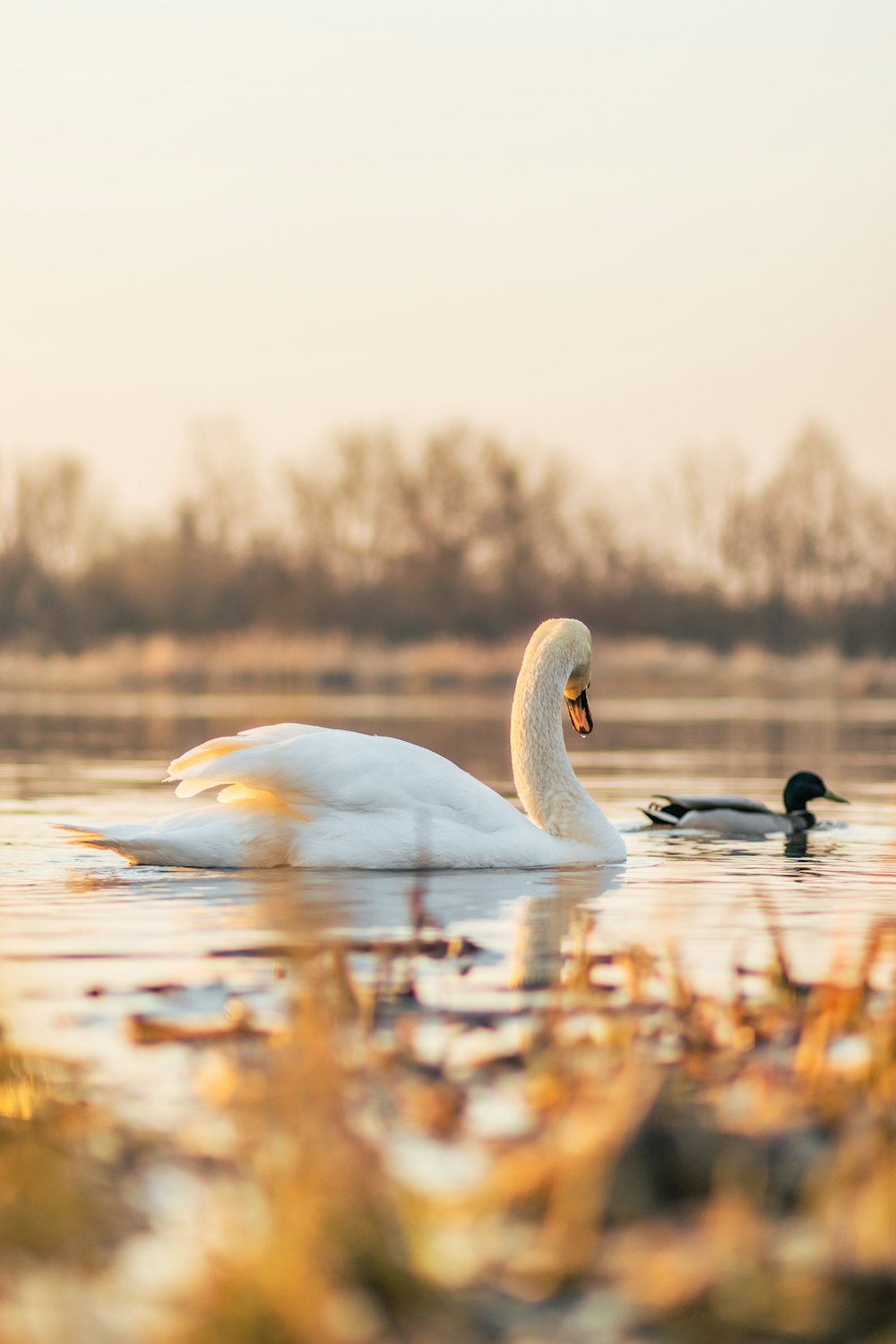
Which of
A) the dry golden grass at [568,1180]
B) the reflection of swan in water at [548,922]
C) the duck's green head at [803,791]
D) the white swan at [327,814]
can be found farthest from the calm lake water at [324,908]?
the dry golden grass at [568,1180]

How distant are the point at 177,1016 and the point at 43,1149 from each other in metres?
1.32

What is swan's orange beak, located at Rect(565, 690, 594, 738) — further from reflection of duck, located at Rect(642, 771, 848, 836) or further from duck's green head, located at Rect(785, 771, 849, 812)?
duck's green head, located at Rect(785, 771, 849, 812)

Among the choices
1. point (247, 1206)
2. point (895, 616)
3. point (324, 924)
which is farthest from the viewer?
point (895, 616)

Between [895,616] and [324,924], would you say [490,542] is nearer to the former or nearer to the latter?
[895,616]

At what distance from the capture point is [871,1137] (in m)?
3.15

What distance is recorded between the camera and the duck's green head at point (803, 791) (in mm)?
11812

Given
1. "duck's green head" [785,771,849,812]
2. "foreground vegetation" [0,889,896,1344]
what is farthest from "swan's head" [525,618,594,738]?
"foreground vegetation" [0,889,896,1344]

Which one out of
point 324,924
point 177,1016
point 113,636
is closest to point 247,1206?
point 177,1016

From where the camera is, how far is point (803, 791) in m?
11.9

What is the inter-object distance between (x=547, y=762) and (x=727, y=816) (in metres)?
2.32

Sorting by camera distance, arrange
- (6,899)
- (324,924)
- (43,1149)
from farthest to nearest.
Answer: (6,899) → (324,924) → (43,1149)

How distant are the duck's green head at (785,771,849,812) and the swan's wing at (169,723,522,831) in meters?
3.99

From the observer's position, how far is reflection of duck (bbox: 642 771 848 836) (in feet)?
35.5

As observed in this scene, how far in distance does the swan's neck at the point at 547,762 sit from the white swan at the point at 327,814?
0.40 m
